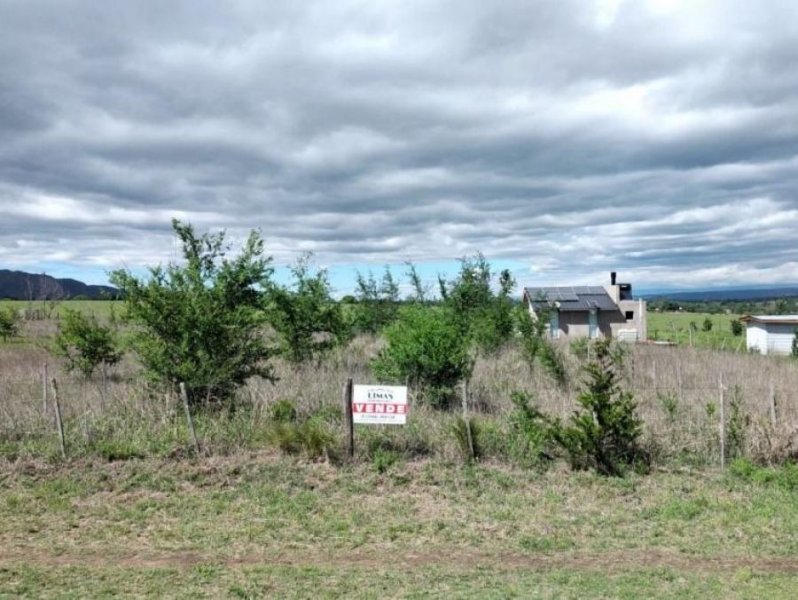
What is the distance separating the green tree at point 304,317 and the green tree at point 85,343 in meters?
4.54

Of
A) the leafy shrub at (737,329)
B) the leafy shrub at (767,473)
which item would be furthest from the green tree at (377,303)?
the leafy shrub at (737,329)

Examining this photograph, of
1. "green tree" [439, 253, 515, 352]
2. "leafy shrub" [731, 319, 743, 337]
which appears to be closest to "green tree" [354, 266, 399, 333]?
"green tree" [439, 253, 515, 352]

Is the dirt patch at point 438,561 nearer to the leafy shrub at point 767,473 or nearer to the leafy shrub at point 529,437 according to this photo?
the leafy shrub at point 767,473

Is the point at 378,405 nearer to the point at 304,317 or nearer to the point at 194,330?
the point at 194,330

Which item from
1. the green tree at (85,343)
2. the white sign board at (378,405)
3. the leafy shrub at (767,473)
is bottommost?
the leafy shrub at (767,473)

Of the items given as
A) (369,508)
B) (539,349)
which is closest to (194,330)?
(369,508)

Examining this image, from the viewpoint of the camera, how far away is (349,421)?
9.15 meters

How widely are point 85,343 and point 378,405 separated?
11.5 metres

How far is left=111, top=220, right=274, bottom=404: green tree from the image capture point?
11.1 metres

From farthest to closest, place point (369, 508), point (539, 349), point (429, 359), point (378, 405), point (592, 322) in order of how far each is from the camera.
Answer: point (592, 322), point (539, 349), point (429, 359), point (378, 405), point (369, 508)

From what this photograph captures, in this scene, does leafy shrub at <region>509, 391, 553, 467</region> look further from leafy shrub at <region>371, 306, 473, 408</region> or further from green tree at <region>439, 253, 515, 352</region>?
green tree at <region>439, 253, 515, 352</region>

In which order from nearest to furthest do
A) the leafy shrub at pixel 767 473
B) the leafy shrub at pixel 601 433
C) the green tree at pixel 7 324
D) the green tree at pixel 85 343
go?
the leafy shrub at pixel 767 473 → the leafy shrub at pixel 601 433 → the green tree at pixel 85 343 → the green tree at pixel 7 324

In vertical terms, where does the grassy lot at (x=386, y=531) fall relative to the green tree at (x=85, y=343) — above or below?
below

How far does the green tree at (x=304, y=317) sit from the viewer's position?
Answer: 58.6 feet
